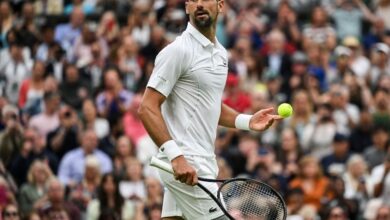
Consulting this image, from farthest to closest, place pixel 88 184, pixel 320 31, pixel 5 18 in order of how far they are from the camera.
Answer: pixel 320 31 → pixel 5 18 → pixel 88 184

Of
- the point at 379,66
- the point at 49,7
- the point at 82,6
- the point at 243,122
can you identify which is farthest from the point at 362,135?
the point at 243,122

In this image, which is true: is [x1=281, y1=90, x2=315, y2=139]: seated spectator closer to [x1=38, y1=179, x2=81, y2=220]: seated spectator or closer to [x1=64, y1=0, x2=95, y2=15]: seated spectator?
[x1=38, y1=179, x2=81, y2=220]: seated spectator

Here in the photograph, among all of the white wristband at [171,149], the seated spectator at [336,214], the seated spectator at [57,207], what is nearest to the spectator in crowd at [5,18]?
the seated spectator at [57,207]

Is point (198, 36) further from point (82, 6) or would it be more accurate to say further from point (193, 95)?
point (82, 6)

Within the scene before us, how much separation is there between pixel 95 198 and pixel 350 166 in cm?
348

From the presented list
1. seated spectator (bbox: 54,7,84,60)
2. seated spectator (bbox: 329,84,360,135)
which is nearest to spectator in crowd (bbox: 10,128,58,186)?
seated spectator (bbox: 54,7,84,60)

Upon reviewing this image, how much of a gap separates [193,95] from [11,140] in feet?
26.3

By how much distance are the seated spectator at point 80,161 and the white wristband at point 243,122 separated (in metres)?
7.00

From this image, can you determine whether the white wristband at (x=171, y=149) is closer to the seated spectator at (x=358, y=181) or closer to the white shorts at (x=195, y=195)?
the white shorts at (x=195, y=195)

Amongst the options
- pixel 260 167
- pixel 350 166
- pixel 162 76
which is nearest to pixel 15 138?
pixel 260 167

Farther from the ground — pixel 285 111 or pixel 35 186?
pixel 285 111

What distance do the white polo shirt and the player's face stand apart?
0.08m

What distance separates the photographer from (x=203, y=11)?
367 inches

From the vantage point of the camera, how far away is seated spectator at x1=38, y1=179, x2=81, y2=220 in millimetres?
14906
